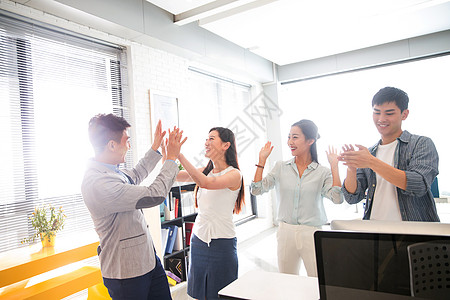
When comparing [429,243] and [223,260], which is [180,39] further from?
[429,243]

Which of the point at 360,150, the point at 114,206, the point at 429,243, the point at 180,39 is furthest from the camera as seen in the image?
the point at 180,39

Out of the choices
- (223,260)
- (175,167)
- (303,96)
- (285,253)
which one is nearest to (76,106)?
(175,167)

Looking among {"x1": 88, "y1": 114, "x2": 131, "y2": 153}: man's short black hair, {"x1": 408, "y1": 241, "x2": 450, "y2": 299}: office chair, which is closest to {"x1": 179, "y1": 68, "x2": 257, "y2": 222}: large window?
{"x1": 88, "y1": 114, "x2": 131, "y2": 153}: man's short black hair

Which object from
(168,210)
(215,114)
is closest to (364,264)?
(168,210)

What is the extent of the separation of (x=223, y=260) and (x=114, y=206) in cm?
81

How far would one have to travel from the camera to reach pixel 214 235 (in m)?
2.05

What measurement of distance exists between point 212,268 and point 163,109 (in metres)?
2.53

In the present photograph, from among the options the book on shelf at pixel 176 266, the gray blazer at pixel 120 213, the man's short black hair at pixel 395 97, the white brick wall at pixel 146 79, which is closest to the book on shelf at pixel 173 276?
the book on shelf at pixel 176 266

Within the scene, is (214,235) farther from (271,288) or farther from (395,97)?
(395,97)

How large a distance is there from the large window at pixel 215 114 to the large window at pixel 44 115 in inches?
54.5

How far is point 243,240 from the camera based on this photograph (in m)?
5.46

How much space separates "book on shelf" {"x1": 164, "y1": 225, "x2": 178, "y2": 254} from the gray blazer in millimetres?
1904

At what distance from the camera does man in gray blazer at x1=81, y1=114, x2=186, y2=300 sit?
5.19 feet

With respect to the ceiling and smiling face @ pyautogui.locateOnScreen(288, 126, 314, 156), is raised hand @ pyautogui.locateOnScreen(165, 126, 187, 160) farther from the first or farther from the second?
the ceiling
